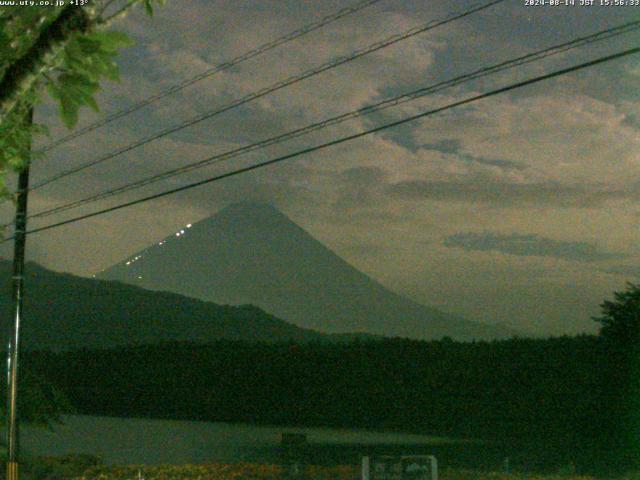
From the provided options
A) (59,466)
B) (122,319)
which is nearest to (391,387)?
(59,466)

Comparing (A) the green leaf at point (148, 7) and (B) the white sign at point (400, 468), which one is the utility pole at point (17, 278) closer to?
(B) the white sign at point (400, 468)

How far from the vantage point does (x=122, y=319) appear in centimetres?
8575

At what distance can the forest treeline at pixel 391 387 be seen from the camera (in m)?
23.2

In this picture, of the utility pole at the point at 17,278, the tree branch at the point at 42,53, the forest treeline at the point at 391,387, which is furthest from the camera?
the forest treeline at the point at 391,387

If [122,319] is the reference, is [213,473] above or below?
below

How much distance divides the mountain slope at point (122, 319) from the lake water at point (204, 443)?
4119cm

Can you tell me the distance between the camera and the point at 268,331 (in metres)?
81.1

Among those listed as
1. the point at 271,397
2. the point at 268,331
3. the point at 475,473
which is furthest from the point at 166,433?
the point at 268,331

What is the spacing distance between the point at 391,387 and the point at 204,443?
7001 mm

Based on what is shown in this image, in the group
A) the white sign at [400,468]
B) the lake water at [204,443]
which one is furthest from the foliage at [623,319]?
the white sign at [400,468]

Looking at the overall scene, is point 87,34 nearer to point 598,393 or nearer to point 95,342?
point 598,393

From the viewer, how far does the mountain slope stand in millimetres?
79625

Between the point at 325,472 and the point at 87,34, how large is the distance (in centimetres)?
1295

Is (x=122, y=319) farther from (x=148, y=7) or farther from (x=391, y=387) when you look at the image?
(x=148, y=7)
